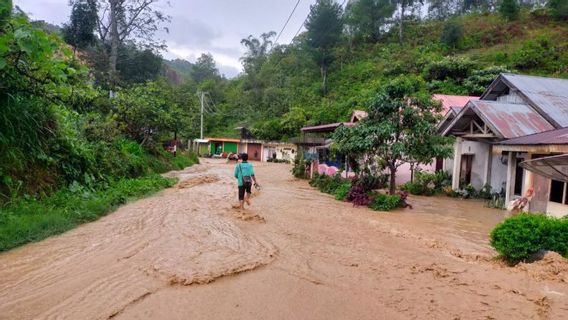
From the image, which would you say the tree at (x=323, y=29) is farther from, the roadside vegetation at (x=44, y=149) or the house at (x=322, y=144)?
the roadside vegetation at (x=44, y=149)

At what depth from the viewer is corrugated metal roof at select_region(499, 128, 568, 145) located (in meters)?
10.6

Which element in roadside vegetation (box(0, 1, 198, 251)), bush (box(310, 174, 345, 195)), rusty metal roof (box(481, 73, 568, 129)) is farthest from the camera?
bush (box(310, 174, 345, 195))

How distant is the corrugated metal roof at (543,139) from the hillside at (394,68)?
813 inches

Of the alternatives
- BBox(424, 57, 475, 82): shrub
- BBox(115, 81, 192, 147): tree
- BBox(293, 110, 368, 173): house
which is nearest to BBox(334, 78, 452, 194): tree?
BBox(293, 110, 368, 173): house

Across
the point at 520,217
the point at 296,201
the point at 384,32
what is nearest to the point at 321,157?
the point at 296,201

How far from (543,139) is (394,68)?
32911mm

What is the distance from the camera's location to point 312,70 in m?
55.1

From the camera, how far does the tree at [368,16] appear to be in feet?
176

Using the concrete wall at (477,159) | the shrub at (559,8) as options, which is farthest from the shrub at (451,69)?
the concrete wall at (477,159)

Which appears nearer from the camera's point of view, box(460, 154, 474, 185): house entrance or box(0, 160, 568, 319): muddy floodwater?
box(0, 160, 568, 319): muddy floodwater

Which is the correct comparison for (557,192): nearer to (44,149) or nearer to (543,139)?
(543,139)

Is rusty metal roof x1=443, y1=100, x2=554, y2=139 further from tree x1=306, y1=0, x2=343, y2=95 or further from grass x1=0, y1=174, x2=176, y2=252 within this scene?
tree x1=306, y1=0, x2=343, y2=95

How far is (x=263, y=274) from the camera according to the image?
5844 mm

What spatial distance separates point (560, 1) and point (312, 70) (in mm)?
30443
